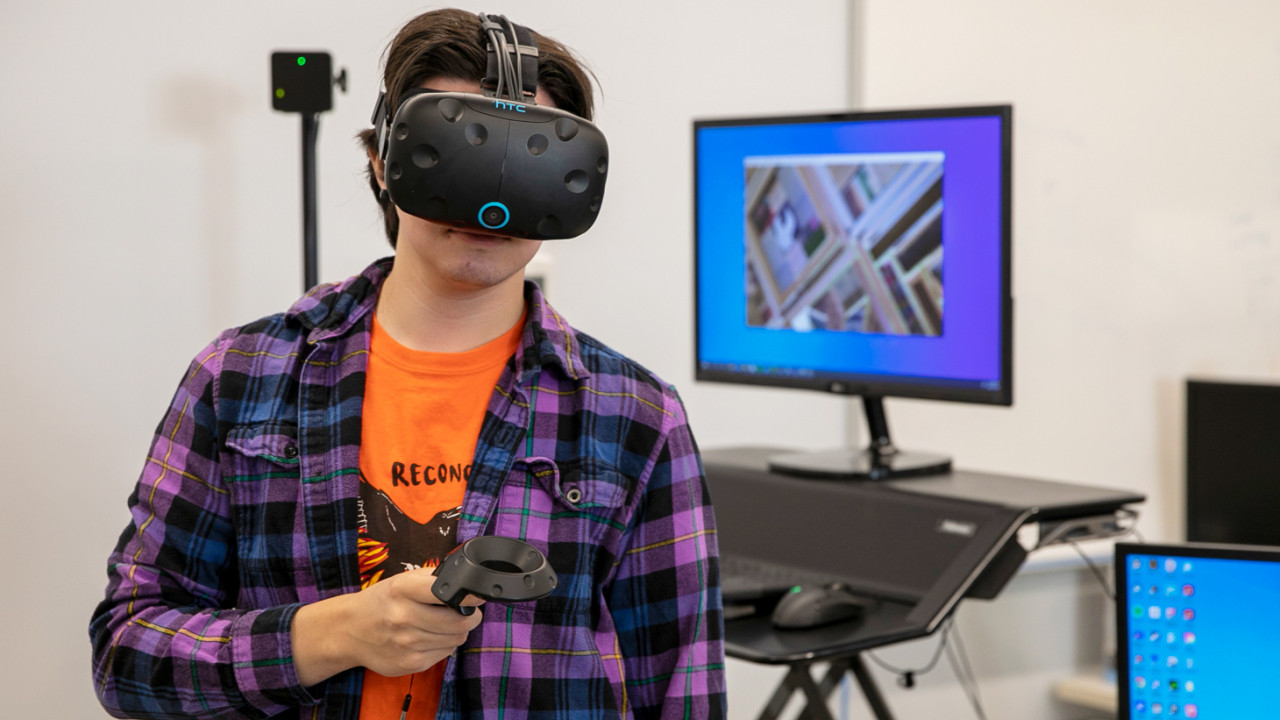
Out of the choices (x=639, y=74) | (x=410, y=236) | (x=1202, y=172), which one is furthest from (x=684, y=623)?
(x=1202, y=172)

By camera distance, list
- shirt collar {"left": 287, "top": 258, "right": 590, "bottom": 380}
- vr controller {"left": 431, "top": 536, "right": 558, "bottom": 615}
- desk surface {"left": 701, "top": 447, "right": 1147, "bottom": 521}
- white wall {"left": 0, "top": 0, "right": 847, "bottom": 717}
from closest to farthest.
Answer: vr controller {"left": 431, "top": 536, "right": 558, "bottom": 615} → shirt collar {"left": 287, "top": 258, "right": 590, "bottom": 380} → desk surface {"left": 701, "top": 447, "right": 1147, "bottom": 521} → white wall {"left": 0, "top": 0, "right": 847, "bottom": 717}

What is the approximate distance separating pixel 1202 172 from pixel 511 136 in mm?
2014

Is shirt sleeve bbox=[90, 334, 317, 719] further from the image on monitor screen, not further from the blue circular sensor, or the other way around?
the image on monitor screen

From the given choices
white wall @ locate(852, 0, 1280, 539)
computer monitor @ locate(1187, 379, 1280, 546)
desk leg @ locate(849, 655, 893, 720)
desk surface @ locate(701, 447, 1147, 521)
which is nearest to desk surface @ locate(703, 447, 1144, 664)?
desk surface @ locate(701, 447, 1147, 521)

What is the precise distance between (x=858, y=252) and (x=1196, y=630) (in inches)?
23.3

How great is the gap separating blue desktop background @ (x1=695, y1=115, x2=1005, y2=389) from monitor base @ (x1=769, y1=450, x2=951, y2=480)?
0.37ft

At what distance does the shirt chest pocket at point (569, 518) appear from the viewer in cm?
88

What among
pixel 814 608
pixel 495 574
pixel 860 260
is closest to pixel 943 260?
pixel 860 260

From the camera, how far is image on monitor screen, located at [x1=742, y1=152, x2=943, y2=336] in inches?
60.8

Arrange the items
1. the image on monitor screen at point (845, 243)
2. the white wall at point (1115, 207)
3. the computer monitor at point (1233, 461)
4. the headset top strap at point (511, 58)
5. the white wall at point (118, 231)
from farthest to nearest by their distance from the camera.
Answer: the white wall at point (1115, 207), the computer monitor at point (1233, 461), the white wall at point (118, 231), the image on monitor screen at point (845, 243), the headset top strap at point (511, 58)

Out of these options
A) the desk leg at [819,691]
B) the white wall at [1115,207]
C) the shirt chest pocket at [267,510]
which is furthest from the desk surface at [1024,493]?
the shirt chest pocket at [267,510]

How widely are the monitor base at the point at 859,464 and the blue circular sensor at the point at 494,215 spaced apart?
0.93m

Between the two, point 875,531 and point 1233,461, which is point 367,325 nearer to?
point 875,531

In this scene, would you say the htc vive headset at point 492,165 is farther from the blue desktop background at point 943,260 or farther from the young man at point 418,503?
the blue desktop background at point 943,260
